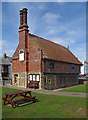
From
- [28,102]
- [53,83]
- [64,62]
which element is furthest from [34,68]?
[28,102]

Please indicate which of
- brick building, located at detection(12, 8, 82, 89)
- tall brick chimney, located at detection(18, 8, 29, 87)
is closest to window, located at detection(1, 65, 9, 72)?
brick building, located at detection(12, 8, 82, 89)

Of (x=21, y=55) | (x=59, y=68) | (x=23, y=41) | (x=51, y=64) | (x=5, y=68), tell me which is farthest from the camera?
(x=5, y=68)

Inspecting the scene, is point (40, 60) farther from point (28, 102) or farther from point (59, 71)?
point (28, 102)

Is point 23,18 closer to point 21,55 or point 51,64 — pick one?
Answer: point 21,55

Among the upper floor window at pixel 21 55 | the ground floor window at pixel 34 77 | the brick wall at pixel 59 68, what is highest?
the upper floor window at pixel 21 55

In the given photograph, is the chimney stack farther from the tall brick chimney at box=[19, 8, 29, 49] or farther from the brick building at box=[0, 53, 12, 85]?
the brick building at box=[0, 53, 12, 85]

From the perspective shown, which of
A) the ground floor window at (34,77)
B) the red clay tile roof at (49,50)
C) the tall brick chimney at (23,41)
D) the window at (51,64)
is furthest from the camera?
the tall brick chimney at (23,41)

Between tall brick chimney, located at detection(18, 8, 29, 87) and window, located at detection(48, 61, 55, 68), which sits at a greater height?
tall brick chimney, located at detection(18, 8, 29, 87)

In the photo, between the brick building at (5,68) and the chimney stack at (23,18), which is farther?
the brick building at (5,68)

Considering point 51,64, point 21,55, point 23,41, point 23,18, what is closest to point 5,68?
point 21,55

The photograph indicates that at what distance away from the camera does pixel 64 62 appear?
116 feet

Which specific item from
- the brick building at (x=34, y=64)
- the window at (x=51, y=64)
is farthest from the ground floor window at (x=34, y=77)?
the window at (x=51, y=64)

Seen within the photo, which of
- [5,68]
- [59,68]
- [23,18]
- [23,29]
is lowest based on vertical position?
[59,68]

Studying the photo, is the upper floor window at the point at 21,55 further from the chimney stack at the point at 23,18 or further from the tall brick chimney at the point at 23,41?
the chimney stack at the point at 23,18
